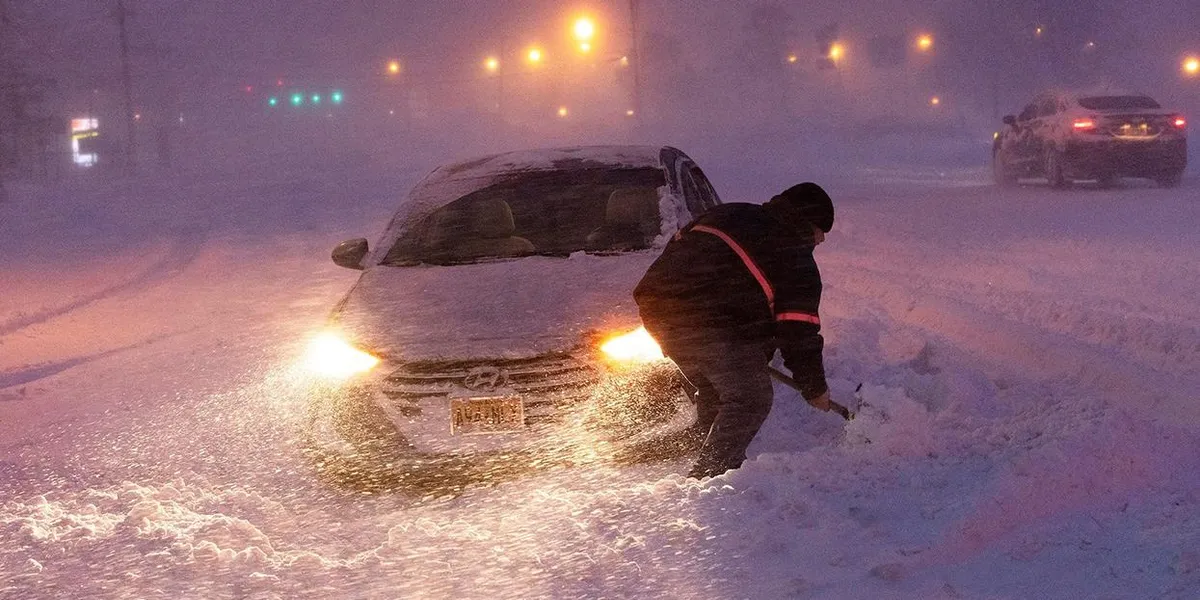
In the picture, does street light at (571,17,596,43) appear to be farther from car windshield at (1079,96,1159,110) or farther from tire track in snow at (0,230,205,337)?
car windshield at (1079,96,1159,110)

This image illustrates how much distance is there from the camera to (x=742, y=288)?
4.48 m

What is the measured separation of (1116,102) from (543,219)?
16114mm

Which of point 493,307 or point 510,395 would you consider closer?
point 510,395

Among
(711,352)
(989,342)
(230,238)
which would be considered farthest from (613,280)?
(230,238)

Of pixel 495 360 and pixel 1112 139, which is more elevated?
pixel 1112 139

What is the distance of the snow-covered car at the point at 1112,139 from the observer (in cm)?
1822

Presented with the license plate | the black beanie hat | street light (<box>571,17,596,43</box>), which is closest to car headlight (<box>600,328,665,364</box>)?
the license plate

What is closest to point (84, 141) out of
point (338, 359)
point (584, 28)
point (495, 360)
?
point (584, 28)

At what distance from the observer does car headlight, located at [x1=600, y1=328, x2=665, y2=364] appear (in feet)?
16.1

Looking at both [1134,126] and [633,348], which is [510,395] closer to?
[633,348]

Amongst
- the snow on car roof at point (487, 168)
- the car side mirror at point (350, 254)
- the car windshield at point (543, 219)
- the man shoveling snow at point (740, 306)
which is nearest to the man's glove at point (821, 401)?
Answer: the man shoveling snow at point (740, 306)

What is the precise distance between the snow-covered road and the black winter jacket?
0.55 metres

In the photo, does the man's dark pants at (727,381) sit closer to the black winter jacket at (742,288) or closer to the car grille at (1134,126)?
the black winter jacket at (742,288)

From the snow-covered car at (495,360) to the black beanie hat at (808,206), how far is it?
0.96m
